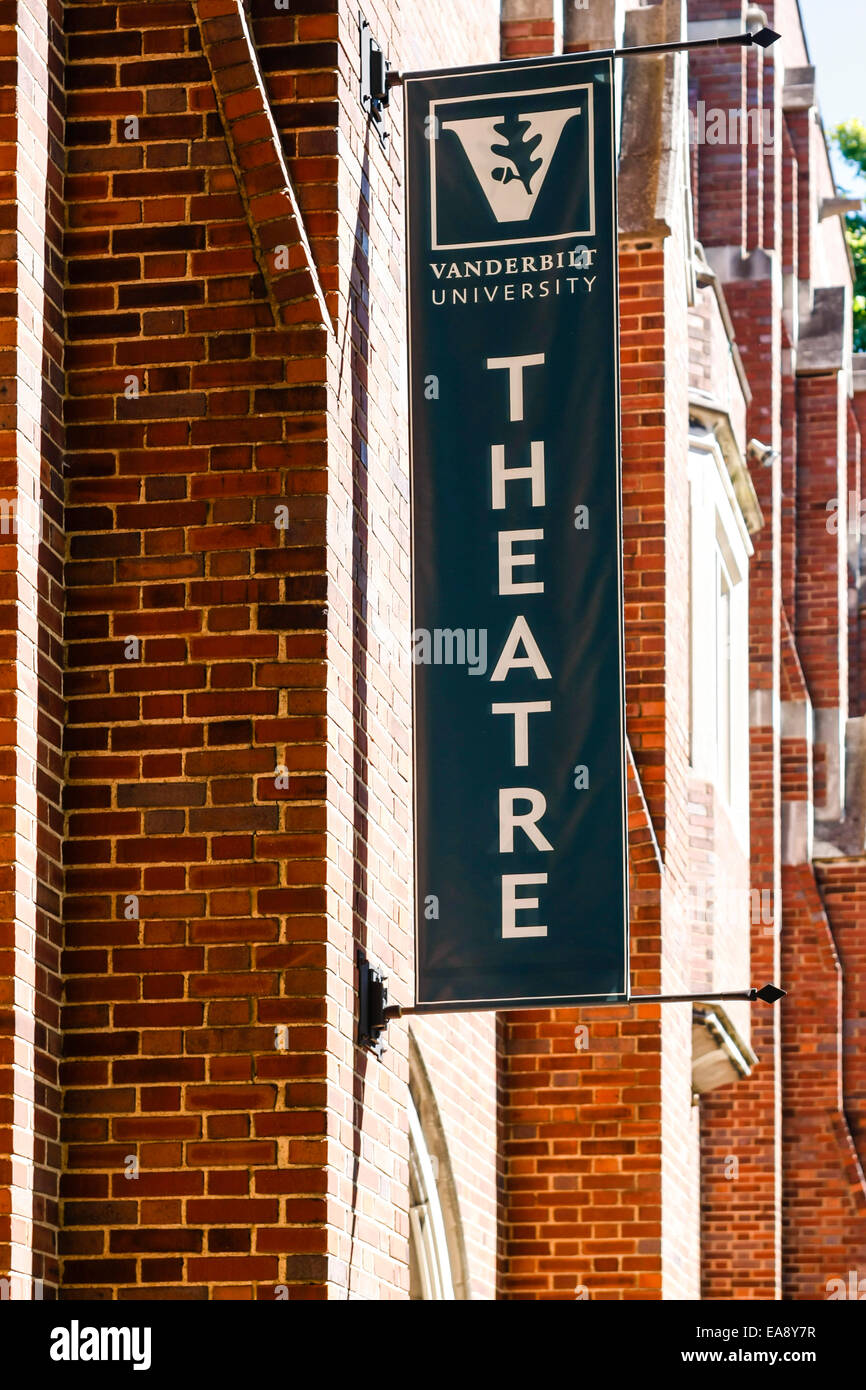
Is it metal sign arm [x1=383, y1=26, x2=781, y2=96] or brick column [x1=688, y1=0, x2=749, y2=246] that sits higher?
brick column [x1=688, y1=0, x2=749, y2=246]

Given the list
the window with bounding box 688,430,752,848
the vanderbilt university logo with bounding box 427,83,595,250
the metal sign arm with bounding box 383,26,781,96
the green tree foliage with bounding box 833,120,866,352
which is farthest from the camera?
the green tree foliage with bounding box 833,120,866,352

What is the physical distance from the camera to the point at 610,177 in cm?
659

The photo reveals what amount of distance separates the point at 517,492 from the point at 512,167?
0.97 m

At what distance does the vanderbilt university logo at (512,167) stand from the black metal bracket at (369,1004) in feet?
7.35

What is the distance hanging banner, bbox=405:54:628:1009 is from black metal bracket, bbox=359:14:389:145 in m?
0.32

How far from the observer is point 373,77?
243 inches

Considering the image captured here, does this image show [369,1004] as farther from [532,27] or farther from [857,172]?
[857,172]

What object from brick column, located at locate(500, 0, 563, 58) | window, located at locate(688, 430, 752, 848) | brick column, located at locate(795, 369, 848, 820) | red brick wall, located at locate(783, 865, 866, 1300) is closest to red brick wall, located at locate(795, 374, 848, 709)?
brick column, located at locate(795, 369, 848, 820)

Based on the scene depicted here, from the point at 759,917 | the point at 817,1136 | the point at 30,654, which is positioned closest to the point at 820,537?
the point at 759,917

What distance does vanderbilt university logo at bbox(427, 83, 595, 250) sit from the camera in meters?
6.52

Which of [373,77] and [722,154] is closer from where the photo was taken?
[373,77]

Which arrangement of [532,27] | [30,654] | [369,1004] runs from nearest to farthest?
1. [30,654]
2. [369,1004]
3. [532,27]

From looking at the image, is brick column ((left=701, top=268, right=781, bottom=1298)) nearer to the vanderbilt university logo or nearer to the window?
the window

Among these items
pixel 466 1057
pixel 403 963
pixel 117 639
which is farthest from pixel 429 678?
pixel 466 1057
